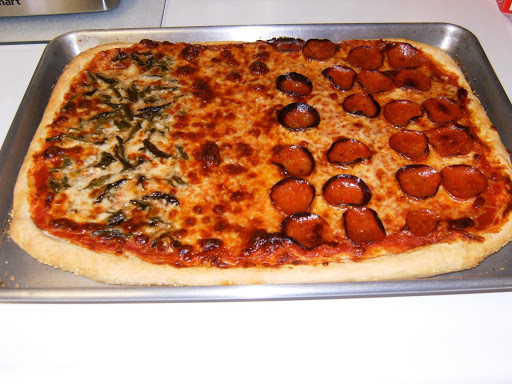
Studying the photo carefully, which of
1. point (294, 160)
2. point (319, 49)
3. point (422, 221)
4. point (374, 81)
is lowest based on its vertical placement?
point (422, 221)

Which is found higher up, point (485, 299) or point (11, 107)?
point (11, 107)

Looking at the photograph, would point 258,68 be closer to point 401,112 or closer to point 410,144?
point 401,112

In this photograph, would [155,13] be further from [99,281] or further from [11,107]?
[99,281]

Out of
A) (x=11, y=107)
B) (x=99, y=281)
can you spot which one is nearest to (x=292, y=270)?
(x=99, y=281)

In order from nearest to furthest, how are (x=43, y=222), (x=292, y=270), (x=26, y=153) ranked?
(x=292, y=270), (x=43, y=222), (x=26, y=153)

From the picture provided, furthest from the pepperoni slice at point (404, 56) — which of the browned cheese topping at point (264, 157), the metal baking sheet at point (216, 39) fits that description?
the metal baking sheet at point (216, 39)

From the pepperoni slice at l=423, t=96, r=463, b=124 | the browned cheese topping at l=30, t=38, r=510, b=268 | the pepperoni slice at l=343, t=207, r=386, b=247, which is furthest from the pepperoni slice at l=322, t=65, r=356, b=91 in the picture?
the pepperoni slice at l=343, t=207, r=386, b=247

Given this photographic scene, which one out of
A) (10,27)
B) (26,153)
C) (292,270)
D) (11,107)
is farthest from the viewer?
(10,27)

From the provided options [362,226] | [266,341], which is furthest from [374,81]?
[266,341]
